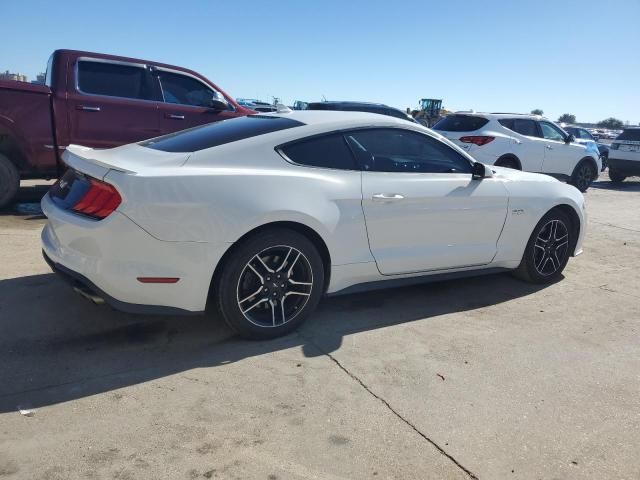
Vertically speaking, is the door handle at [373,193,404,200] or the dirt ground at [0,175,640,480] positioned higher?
the door handle at [373,193,404,200]

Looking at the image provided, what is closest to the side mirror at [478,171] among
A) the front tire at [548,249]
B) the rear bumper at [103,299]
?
the front tire at [548,249]

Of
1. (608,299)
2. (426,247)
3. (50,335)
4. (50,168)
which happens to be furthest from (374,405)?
(50,168)

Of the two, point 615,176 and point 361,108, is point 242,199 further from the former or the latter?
point 615,176

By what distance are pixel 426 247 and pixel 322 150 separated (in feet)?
3.62

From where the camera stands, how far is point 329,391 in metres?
3.10

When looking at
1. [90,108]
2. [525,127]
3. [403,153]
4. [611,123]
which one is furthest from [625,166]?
[611,123]

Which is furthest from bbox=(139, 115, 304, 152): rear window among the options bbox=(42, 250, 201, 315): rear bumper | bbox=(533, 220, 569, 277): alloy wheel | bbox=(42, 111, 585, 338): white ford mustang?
bbox=(533, 220, 569, 277): alloy wheel

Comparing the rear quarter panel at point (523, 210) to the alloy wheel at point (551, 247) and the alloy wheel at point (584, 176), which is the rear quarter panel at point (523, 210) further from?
the alloy wheel at point (584, 176)

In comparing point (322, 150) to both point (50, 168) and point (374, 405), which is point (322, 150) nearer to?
point (374, 405)

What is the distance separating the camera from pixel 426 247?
421 cm

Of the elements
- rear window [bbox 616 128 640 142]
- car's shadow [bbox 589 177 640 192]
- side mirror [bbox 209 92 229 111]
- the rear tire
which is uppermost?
rear window [bbox 616 128 640 142]

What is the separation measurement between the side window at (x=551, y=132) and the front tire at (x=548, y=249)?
6.99 meters

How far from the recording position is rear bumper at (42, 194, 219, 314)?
313cm

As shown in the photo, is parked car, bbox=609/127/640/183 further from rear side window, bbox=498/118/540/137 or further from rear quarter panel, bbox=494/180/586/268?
rear quarter panel, bbox=494/180/586/268
